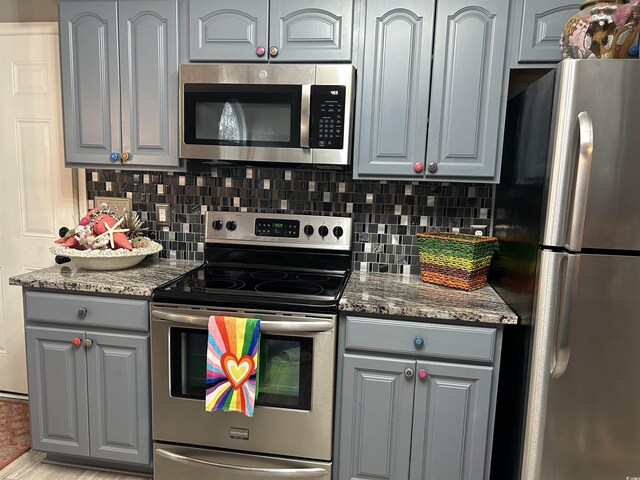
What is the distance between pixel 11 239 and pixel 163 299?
1.38 meters

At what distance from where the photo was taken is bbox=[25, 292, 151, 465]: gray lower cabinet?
6.11 feet

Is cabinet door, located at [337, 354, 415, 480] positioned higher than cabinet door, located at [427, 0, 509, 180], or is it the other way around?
cabinet door, located at [427, 0, 509, 180]

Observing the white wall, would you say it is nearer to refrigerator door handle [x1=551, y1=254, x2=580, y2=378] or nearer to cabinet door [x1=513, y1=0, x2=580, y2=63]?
cabinet door [x1=513, y1=0, x2=580, y2=63]

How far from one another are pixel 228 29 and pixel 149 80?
0.41 metres

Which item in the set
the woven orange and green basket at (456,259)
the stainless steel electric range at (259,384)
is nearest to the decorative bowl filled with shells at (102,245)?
the stainless steel electric range at (259,384)

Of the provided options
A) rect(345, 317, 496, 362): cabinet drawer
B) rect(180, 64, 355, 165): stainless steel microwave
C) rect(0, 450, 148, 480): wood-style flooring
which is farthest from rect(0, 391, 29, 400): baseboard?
rect(345, 317, 496, 362): cabinet drawer

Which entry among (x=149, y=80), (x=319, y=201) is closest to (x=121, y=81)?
(x=149, y=80)

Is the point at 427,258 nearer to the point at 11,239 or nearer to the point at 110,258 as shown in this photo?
the point at 110,258

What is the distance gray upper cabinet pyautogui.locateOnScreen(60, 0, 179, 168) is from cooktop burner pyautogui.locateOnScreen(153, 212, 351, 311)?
0.47 meters

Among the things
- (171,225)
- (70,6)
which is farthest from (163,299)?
(70,6)

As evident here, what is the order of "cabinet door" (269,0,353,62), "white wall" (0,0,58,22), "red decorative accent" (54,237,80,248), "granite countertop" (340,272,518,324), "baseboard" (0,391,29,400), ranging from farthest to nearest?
"baseboard" (0,391,29,400)
"white wall" (0,0,58,22)
"red decorative accent" (54,237,80,248)
"cabinet door" (269,0,353,62)
"granite countertop" (340,272,518,324)

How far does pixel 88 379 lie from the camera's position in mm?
1914

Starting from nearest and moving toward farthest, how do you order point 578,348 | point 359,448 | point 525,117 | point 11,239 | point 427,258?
point 578,348
point 525,117
point 359,448
point 427,258
point 11,239

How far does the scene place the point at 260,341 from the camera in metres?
1.72
